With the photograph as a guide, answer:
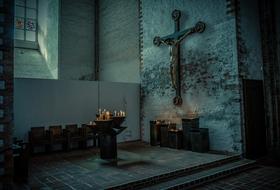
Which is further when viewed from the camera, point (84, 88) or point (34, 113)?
point (84, 88)

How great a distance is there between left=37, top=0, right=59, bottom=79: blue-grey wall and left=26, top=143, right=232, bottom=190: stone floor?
5.77 m

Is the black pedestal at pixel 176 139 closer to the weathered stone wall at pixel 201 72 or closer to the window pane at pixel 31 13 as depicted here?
the weathered stone wall at pixel 201 72

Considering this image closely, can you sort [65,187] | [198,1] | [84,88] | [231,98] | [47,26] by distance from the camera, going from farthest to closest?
[47,26]
[84,88]
[198,1]
[231,98]
[65,187]

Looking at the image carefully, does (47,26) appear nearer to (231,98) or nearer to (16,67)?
(16,67)

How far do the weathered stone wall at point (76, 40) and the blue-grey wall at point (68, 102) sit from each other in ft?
11.9

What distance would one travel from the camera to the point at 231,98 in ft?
19.0

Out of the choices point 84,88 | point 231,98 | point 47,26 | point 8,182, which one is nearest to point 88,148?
point 84,88

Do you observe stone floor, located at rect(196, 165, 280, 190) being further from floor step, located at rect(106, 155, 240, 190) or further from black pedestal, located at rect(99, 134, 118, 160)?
black pedestal, located at rect(99, 134, 118, 160)

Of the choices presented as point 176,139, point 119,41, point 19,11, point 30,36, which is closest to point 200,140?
point 176,139

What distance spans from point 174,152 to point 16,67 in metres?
7.86

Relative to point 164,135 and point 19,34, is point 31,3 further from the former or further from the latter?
point 164,135

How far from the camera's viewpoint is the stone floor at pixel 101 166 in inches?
147

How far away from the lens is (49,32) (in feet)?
35.4

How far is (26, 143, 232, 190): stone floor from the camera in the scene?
3.75 metres
